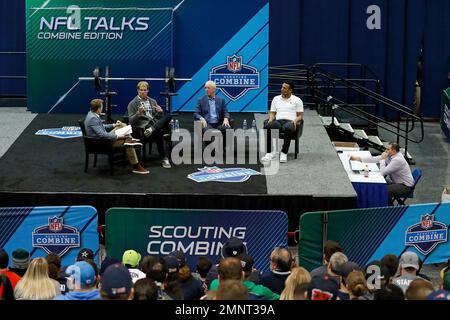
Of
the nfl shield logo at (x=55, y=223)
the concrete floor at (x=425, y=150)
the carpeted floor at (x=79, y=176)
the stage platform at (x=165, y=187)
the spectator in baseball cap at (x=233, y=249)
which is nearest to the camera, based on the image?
the spectator in baseball cap at (x=233, y=249)

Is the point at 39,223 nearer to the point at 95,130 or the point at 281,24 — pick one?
the point at 95,130

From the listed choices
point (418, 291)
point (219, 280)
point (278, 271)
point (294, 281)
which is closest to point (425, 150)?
point (278, 271)

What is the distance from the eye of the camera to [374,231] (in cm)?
1173

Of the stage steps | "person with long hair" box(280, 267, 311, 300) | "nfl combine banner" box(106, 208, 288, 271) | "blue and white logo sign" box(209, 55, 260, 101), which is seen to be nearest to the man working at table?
"nfl combine banner" box(106, 208, 288, 271)

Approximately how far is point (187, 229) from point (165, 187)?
6.23 feet

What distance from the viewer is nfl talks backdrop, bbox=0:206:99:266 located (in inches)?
458

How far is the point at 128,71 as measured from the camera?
18.3m

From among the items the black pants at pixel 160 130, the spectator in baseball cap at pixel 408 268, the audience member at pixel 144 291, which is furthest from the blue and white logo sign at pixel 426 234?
the audience member at pixel 144 291

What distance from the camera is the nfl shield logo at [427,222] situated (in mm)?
11977

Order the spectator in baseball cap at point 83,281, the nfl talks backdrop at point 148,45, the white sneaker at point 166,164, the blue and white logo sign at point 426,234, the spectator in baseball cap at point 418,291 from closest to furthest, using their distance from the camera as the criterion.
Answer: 1. the spectator in baseball cap at point 418,291
2. the spectator in baseball cap at point 83,281
3. the blue and white logo sign at point 426,234
4. the white sneaker at point 166,164
5. the nfl talks backdrop at point 148,45

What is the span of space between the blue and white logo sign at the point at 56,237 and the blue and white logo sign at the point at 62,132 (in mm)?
5106

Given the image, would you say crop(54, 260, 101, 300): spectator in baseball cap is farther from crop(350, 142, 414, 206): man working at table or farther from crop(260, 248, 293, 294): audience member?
crop(350, 142, 414, 206): man working at table

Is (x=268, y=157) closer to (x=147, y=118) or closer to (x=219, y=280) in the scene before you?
(x=147, y=118)

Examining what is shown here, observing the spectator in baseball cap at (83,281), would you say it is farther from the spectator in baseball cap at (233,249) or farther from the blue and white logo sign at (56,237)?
the blue and white logo sign at (56,237)
